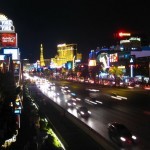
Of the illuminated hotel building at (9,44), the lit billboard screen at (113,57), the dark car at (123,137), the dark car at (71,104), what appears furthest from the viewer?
the lit billboard screen at (113,57)

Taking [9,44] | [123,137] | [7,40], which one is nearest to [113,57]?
[7,40]

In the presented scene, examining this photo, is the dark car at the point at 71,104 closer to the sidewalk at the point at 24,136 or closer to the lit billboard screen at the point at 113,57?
the sidewalk at the point at 24,136

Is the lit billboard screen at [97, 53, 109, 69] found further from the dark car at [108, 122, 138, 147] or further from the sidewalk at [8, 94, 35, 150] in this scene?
the dark car at [108, 122, 138, 147]

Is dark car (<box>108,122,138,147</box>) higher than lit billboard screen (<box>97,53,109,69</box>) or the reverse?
the reverse

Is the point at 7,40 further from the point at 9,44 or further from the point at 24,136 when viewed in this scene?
the point at 24,136

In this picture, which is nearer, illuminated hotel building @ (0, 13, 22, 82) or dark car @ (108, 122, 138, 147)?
dark car @ (108, 122, 138, 147)

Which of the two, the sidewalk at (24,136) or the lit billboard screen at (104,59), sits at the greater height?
the lit billboard screen at (104,59)

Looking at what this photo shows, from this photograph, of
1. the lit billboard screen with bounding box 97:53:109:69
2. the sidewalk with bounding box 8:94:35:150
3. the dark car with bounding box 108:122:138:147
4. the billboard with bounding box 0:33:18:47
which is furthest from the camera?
the lit billboard screen with bounding box 97:53:109:69

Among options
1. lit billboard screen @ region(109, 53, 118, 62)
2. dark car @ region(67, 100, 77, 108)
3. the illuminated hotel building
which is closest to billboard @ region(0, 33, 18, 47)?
the illuminated hotel building

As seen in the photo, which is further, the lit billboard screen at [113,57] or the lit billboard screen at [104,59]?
the lit billboard screen at [104,59]

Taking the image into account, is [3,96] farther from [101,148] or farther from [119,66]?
[119,66]

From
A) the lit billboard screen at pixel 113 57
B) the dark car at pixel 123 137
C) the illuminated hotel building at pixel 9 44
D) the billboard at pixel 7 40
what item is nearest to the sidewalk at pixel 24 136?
the illuminated hotel building at pixel 9 44

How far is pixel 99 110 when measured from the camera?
158ft

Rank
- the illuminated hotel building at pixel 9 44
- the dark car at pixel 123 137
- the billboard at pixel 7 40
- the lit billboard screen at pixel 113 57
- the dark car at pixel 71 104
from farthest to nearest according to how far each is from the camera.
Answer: the lit billboard screen at pixel 113 57 → the dark car at pixel 71 104 → the billboard at pixel 7 40 → the illuminated hotel building at pixel 9 44 → the dark car at pixel 123 137
